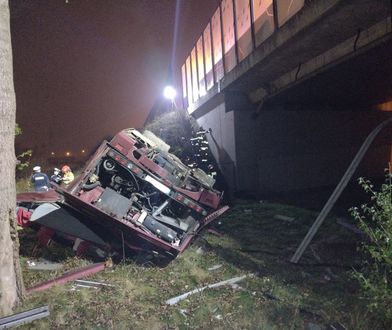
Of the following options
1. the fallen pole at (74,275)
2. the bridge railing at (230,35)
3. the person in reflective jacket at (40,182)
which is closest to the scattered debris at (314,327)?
Result: the fallen pole at (74,275)

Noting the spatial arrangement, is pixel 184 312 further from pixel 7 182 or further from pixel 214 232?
pixel 214 232

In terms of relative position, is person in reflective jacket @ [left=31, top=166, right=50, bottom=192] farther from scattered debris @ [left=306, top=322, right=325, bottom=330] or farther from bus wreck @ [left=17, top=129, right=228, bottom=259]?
scattered debris @ [left=306, top=322, right=325, bottom=330]

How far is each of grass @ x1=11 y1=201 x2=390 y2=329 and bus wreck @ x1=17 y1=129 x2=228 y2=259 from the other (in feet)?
1.35

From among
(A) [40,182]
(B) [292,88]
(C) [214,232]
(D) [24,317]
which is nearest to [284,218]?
(C) [214,232]

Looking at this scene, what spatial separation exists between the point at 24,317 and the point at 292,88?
32.5 ft

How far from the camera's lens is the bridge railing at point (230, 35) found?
28.2 feet

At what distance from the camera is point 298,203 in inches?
476

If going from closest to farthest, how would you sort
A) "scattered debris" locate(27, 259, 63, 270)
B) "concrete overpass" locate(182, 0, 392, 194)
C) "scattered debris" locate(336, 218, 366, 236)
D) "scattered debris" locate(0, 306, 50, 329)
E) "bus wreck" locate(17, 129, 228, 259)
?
"scattered debris" locate(0, 306, 50, 329) → "scattered debris" locate(27, 259, 63, 270) → "bus wreck" locate(17, 129, 228, 259) → "scattered debris" locate(336, 218, 366, 236) → "concrete overpass" locate(182, 0, 392, 194)

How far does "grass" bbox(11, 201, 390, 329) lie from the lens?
414cm

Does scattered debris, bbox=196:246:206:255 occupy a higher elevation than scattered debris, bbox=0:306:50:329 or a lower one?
lower

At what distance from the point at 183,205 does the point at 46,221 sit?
2627 millimetres

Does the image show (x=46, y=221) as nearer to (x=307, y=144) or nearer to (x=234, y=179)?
(x=234, y=179)

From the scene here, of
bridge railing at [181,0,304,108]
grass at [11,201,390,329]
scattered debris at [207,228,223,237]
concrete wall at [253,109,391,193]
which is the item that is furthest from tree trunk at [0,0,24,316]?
concrete wall at [253,109,391,193]

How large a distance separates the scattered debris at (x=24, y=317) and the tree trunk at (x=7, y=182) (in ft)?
0.53
